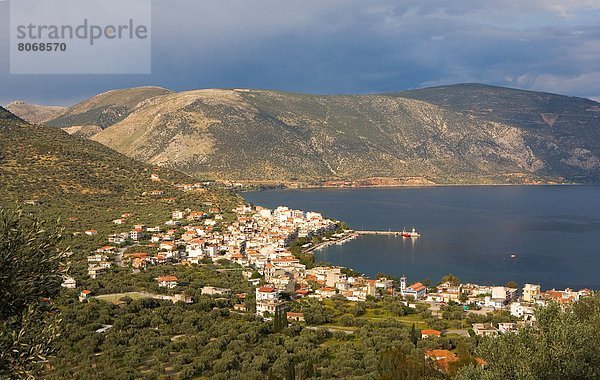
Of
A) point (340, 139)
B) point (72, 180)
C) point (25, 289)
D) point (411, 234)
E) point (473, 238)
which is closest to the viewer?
point (25, 289)

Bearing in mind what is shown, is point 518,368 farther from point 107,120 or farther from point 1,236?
point 107,120

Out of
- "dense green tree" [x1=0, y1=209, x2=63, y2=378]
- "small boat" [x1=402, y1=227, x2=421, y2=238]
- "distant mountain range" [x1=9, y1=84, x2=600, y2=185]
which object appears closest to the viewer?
"dense green tree" [x1=0, y1=209, x2=63, y2=378]

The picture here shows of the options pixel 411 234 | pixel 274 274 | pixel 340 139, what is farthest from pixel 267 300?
pixel 340 139

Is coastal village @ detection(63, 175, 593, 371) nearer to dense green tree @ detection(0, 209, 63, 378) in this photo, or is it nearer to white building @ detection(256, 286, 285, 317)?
white building @ detection(256, 286, 285, 317)

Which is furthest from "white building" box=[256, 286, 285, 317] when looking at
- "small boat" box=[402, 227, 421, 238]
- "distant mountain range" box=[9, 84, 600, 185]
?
"distant mountain range" box=[9, 84, 600, 185]

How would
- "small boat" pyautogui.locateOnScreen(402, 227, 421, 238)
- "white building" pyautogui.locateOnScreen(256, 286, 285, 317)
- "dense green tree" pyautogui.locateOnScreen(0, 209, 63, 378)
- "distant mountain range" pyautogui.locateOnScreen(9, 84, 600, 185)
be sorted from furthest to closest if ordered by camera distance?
"distant mountain range" pyautogui.locateOnScreen(9, 84, 600, 185) < "small boat" pyautogui.locateOnScreen(402, 227, 421, 238) < "white building" pyautogui.locateOnScreen(256, 286, 285, 317) < "dense green tree" pyautogui.locateOnScreen(0, 209, 63, 378)

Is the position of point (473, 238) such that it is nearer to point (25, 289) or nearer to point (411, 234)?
point (411, 234)

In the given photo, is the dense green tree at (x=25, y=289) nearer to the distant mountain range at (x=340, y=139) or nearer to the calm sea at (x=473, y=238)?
the calm sea at (x=473, y=238)
